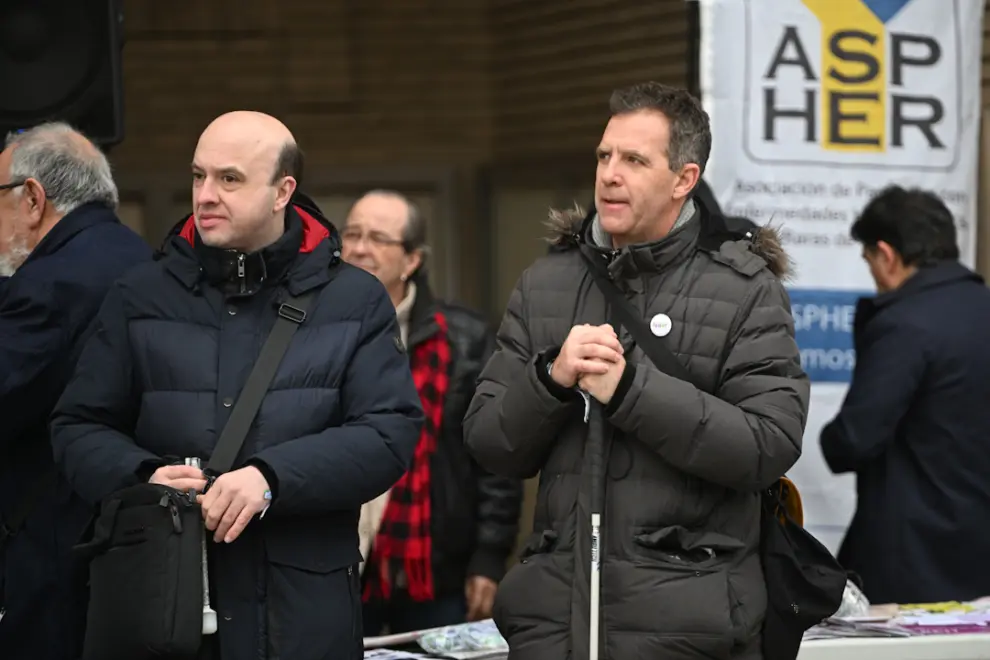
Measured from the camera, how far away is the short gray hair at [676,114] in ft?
11.4

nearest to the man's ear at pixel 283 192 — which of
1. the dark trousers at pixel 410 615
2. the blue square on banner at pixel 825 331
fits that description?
the dark trousers at pixel 410 615

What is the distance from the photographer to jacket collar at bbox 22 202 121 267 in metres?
4.09

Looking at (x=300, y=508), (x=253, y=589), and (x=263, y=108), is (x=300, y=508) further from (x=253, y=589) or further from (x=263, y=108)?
(x=263, y=108)

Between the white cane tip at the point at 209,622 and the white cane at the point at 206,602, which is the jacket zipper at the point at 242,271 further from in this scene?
the white cane tip at the point at 209,622

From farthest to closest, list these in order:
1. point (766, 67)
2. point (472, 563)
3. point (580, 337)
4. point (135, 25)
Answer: point (135, 25) < point (766, 67) < point (472, 563) < point (580, 337)

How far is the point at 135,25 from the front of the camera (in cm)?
936

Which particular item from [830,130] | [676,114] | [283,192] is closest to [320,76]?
[830,130]

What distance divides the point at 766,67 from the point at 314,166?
4207 mm

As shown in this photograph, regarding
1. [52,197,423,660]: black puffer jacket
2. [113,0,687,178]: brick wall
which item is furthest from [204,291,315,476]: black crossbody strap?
[113,0,687,178]: brick wall

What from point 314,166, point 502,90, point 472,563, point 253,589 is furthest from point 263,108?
point 253,589

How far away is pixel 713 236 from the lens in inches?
140

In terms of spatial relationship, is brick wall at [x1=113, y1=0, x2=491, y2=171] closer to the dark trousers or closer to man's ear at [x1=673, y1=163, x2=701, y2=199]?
the dark trousers

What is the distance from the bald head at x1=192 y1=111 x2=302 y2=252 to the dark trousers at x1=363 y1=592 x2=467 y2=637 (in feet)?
5.93

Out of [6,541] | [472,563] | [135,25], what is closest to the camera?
[6,541]
